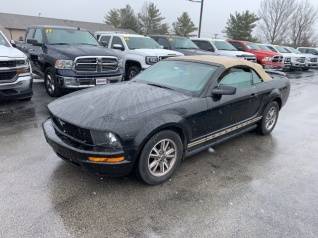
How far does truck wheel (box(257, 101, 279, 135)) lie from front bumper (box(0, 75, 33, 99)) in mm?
5100

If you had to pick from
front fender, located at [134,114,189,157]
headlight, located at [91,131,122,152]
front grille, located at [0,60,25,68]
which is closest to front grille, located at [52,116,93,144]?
headlight, located at [91,131,122,152]

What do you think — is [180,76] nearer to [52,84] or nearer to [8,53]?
[8,53]

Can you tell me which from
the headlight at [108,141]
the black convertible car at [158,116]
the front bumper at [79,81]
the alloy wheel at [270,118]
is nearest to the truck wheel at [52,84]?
the front bumper at [79,81]

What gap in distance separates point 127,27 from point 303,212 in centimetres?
6308

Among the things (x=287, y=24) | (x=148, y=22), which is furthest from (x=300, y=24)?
(x=148, y=22)

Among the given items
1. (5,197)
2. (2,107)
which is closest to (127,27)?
(2,107)

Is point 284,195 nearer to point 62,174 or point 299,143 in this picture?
point 299,143

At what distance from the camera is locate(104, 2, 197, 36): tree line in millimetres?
61188

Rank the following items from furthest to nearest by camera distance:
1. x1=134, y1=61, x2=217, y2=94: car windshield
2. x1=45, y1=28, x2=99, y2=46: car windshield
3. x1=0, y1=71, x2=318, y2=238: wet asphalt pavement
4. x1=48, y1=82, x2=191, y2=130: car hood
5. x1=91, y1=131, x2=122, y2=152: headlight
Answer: x1=45, y1=28, x2=99, y2=46: car windshield
x1=134, y1=61, x2=217, y2=94: car windshield
x1=48, y1=82, x2=191, y2=130: car hood
x1=91, y1=131, x2=122, y2=152: headlight
x1=0, y1=71, x2=318, y2=238: wet asphalt pavement

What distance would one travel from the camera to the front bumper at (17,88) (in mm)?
6656

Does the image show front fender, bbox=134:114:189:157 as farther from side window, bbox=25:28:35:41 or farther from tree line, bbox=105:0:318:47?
tree line, bbox=105:0:318:47

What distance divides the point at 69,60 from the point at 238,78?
175 inches

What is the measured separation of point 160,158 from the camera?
3854 mm

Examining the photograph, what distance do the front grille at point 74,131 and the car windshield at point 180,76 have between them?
1.55 meters
